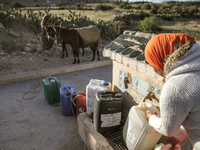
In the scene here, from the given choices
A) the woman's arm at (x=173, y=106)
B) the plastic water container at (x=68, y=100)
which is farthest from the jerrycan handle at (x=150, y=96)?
the plastic water container at (x=68, y=100)

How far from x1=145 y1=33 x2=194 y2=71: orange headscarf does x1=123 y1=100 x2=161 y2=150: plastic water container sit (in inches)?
27.6

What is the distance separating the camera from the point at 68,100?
349 cm

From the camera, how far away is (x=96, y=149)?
2418 millimetres

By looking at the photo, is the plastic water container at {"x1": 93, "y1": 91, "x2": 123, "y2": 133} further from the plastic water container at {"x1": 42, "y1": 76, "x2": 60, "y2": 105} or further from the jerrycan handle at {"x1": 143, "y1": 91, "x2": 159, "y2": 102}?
the plastic water container at {"x1": 42, "y1": 76, "x2": 60, "y2": 105}

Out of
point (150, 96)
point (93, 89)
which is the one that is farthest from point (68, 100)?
point (150, 96)

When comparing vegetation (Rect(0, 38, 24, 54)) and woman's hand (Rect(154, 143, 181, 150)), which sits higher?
vegetation (Rect(0, 38, 24, 54))

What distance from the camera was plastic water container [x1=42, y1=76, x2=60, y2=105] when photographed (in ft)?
12.9

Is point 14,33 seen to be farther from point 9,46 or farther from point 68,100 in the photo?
point 68,100

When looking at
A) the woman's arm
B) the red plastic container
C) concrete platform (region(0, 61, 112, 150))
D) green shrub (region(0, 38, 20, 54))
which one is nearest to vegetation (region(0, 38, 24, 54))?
green shrub (region(0, 38, 20, 54))

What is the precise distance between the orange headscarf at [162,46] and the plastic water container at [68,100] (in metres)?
2.37

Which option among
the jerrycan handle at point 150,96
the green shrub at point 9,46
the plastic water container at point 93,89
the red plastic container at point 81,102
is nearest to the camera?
the jerrycan handle at point 150,96

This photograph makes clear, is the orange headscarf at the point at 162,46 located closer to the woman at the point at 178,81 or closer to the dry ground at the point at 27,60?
the woman at the point at 178,81

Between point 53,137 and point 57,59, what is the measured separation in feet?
16.7

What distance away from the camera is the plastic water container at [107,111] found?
2322 mm
